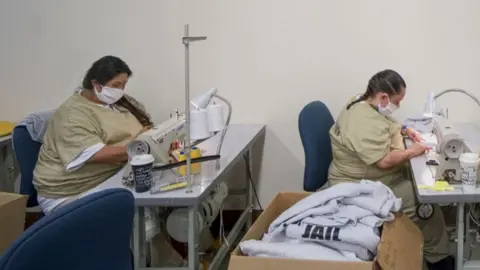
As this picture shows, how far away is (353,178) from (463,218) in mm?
746

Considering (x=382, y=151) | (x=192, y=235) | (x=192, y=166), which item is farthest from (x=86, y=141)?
(x=382, y=151)

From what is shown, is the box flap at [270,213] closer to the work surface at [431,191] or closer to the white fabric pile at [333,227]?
the white fabric pile at [333,227]

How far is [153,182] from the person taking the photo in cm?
218

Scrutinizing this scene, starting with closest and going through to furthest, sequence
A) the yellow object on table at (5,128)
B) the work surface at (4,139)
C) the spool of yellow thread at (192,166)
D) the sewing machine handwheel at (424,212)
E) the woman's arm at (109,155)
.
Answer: the spool of yellow thread at (192,166) < the woman's arm at (109,155) < the sewing machine handwheel at (424,212) < the work surface at (4,139) < the yellow object on table at (5,128)

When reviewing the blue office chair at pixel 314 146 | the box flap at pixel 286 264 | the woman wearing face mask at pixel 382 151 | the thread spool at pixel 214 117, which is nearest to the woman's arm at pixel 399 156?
the woman wearing face mask at pixel 382 151

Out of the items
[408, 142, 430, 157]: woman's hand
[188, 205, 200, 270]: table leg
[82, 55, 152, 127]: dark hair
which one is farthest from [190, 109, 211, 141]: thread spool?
[408, 142, 430, 157]: woman's hand

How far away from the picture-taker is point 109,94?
2.71 m

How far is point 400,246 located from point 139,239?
90 centimetres

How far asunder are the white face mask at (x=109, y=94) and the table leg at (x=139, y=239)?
30.6 inches

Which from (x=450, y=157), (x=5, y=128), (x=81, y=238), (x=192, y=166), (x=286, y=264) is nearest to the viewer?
(x=81, y=238)

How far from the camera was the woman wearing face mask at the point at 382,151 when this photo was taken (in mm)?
2605

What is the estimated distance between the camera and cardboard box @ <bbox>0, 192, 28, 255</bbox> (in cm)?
235

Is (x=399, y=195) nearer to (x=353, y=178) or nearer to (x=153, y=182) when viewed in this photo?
(x=353, y=178)

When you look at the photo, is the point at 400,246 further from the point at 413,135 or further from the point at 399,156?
the point at 413,135
